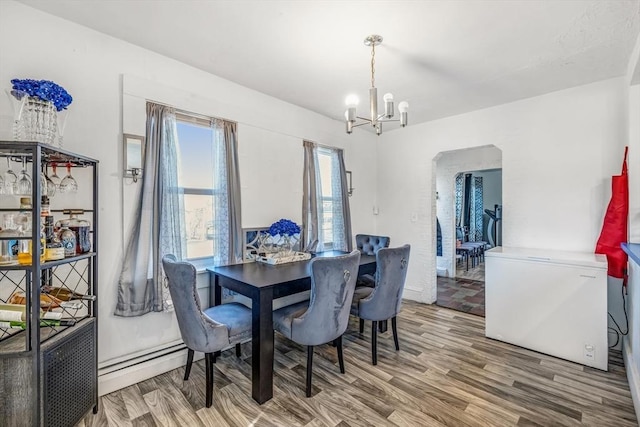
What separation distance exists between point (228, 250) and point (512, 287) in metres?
2.76

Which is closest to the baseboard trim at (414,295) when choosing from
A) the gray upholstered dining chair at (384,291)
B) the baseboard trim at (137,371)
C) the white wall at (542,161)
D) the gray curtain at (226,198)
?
the white wall at (542,161)

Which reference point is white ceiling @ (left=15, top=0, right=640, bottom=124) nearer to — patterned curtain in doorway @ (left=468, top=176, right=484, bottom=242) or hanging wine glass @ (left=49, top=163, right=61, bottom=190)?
hanging wine glass @ (left=49, top=163, right=61, bottom=190)

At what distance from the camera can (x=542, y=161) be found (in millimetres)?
3180

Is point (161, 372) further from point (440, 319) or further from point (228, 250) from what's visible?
point (440, 319)

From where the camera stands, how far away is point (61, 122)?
1.98m

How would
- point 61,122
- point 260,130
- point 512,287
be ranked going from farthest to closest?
point 260,130 → point 512,287 → point 61,122

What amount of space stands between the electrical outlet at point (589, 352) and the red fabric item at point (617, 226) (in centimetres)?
64

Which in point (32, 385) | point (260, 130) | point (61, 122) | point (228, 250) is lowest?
point (32, 385)

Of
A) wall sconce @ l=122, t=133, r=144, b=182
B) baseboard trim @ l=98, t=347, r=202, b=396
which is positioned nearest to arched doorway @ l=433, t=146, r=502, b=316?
baseboard trim @ l=98, t=347, r=202, b=396

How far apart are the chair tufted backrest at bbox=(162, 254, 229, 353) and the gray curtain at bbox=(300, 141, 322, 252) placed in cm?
167

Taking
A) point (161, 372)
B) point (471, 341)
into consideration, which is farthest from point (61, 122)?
point (471, 341)

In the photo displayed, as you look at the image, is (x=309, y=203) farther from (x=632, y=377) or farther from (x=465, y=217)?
(x=465, y=217)

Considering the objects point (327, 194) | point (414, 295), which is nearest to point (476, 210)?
point (414, 295)

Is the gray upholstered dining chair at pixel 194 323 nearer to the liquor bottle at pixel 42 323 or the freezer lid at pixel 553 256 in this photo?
the liquor bottle at pixel 42 323
